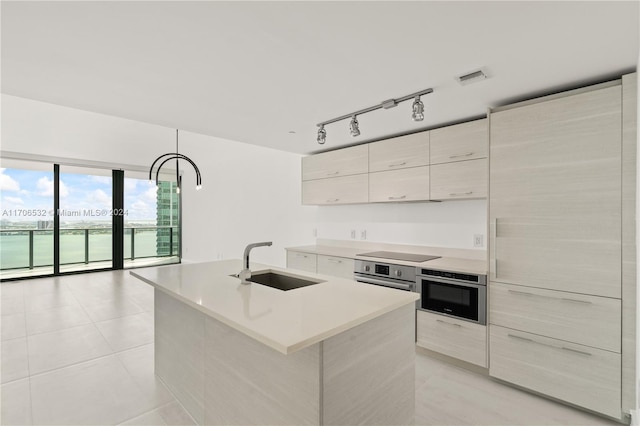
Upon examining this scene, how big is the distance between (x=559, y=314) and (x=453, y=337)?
2.80 ft

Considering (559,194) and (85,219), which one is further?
(85,219)

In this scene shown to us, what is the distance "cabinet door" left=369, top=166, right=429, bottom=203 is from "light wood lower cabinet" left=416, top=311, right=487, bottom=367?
1.24 metres

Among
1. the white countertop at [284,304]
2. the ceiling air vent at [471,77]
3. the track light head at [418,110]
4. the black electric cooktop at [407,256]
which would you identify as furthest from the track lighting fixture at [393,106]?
the black electric cooktop at [407,256]

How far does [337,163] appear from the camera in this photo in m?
4.11

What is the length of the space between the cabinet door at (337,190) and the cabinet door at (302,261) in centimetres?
78

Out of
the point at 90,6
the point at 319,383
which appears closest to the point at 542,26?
the point at 319,383

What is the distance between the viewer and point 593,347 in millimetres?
2039

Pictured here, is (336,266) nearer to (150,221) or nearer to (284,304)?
(284,304)

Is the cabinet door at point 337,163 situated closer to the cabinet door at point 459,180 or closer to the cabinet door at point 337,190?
the cabinet door at point 337,190

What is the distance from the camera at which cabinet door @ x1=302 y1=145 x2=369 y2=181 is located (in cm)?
381

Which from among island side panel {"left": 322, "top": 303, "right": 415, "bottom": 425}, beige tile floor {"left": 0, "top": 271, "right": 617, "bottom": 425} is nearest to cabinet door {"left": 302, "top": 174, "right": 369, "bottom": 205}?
beige tile floor {"left": 0, "top": 271, "right": 617, "bottom": 425}

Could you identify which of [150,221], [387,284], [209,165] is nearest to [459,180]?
[387,284]

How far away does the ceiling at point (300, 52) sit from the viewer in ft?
4.61

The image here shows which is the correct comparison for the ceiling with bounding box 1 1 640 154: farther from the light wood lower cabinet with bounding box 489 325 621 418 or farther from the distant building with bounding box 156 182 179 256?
the distant building with bounding box 156 182 179 256
